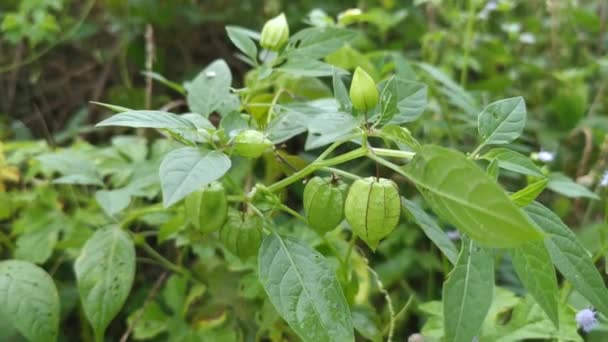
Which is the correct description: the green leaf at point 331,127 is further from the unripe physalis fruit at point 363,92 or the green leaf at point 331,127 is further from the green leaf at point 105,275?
the green leaf at point 105,275

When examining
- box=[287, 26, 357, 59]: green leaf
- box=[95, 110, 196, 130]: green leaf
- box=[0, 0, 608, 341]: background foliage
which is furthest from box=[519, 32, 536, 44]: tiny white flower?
box=[95, 110, 196, 130]: green leaf

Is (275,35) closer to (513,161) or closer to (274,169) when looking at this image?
(274,169)

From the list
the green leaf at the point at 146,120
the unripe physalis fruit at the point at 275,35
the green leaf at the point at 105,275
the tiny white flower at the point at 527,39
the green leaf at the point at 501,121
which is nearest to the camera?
the green leaf at the point at 146,120

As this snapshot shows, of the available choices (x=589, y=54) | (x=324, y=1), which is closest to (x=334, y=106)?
(x=324, y=1)

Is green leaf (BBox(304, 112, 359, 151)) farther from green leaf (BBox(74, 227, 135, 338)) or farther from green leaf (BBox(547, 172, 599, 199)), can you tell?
green leaf (BBox(547, 172, 599, 199))

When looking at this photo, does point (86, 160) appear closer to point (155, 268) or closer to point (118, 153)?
point (118, 153)

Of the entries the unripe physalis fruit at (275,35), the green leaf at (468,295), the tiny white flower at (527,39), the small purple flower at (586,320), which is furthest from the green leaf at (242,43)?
the tiny white flower at (527,39)
